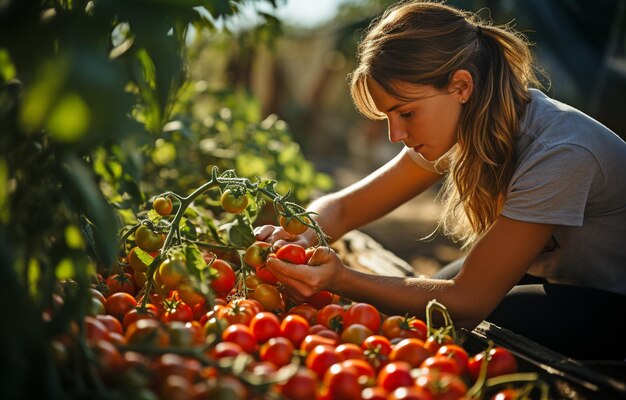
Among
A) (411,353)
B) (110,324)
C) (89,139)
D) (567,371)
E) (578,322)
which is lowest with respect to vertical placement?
(578,322)

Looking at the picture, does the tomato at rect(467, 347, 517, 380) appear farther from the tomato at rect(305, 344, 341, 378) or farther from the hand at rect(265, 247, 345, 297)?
the hand at rect(265, 247, 345, 297)

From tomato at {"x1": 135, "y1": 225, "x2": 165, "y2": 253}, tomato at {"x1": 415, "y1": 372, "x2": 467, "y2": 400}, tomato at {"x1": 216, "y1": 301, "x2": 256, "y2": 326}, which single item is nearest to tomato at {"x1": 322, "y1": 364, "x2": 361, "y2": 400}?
tomato at {"x1": 415, "y1": 372, "x2": 467, "y2": 400}

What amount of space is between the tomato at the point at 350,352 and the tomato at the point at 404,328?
0.21m

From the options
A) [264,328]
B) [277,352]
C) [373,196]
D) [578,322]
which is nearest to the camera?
[277,352]

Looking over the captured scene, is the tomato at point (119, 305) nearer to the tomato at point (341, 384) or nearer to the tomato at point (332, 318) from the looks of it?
the tomato at point (332, 318)

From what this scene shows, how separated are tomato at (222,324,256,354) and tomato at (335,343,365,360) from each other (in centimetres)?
19

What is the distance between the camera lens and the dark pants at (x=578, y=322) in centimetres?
199

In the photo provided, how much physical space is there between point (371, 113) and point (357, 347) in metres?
0.95

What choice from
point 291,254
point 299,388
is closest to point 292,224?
point 291,254

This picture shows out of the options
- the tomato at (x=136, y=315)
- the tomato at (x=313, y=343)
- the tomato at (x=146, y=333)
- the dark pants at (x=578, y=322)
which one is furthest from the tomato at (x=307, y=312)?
the dark pants at (x=578, y=322)

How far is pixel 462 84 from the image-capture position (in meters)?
1.91

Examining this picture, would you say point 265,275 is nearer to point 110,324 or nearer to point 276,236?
point 276,236

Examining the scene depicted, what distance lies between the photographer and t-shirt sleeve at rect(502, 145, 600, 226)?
1752mm

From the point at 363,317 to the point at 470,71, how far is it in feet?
2.67
